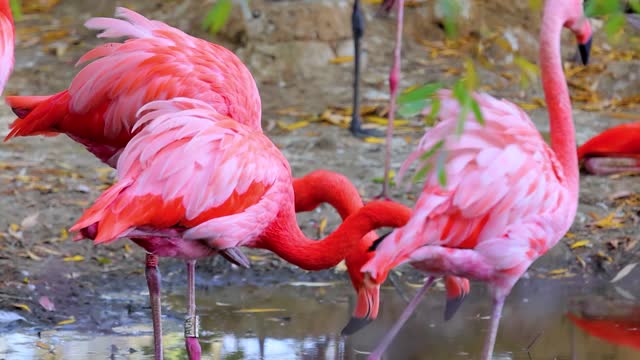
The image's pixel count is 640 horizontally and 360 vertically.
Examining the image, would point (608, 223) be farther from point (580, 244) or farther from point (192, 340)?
point (192, 340)

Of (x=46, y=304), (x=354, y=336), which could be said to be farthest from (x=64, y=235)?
(x=354, y=336)

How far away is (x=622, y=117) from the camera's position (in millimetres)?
7406

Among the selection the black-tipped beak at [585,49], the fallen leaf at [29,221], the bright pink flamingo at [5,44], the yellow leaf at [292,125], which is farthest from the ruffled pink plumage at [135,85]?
the yellow leaf at [292,125]

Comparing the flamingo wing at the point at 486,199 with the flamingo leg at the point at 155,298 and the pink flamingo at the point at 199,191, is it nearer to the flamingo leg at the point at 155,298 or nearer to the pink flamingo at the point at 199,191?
the pink flamingo at the point at 199,191

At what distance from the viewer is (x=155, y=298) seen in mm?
4156

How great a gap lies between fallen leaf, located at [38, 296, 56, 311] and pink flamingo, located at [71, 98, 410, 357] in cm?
113

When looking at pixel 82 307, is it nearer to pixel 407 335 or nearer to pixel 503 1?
pixel 407 335

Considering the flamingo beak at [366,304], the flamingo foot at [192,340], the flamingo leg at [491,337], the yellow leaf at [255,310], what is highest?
the flamingo leg at [491,337]

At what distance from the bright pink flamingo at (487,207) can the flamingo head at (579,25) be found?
0.41 m

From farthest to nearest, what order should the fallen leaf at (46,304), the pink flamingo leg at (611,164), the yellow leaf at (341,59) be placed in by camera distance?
the yellow leaf at (341,59), the fallen leaf at (46,304), the pink flamingo leg at (611,164)

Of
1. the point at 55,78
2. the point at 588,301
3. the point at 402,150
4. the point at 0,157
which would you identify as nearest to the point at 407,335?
the point at 588,301

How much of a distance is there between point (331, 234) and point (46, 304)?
4.79 ft

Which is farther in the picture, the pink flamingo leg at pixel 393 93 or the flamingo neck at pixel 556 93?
the pink flamingo leg at pixel 393 93

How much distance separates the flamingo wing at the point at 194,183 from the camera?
3.69 metres
